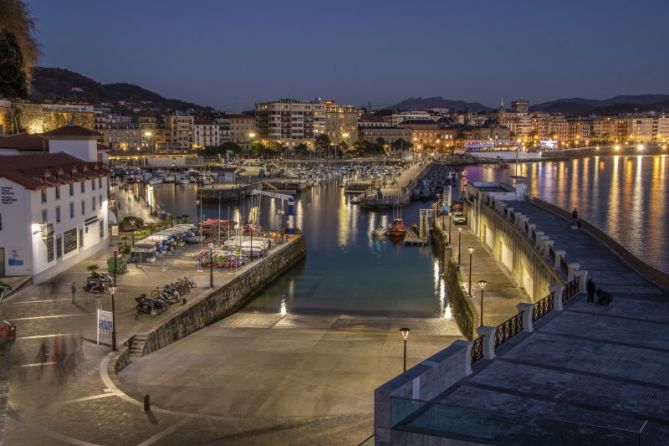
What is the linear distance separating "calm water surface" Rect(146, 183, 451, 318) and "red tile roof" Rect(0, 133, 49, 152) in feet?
48.0

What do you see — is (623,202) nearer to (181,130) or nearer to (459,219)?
(459,219)

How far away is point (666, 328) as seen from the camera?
15.4 m

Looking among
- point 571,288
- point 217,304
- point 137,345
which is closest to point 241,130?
point 217,304

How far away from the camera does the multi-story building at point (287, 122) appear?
581 feet

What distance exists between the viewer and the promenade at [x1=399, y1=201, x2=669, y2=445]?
29.8 ft

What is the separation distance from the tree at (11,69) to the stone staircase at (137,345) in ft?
148

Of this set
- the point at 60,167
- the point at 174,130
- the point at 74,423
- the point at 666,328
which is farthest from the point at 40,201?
→ the point at 174,130

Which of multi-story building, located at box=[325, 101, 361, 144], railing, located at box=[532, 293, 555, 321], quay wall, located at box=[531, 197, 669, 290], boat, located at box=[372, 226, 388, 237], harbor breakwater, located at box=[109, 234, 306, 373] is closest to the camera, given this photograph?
railing, located at box=[532, 293, 555, 321]

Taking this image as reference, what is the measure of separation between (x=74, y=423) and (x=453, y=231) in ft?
114

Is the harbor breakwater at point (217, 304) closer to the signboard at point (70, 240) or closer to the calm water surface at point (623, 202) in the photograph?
the signboard at point (70, 240)

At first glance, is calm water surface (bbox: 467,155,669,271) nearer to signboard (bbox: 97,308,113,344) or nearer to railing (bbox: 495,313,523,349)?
railing (bbox: 495,313,523,349)

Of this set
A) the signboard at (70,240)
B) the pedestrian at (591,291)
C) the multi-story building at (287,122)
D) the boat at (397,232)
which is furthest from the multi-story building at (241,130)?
the pedestrian at (591,291)

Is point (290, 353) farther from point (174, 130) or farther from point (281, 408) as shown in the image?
point (174, 130)

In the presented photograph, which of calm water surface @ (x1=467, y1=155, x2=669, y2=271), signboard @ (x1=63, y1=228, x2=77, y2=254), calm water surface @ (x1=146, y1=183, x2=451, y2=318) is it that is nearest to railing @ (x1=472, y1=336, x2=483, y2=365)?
calm water surface @ (x1=146, y1=183, x2=451, y2=318)
